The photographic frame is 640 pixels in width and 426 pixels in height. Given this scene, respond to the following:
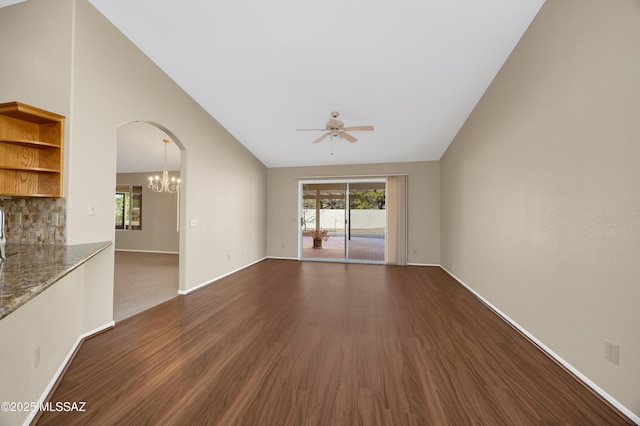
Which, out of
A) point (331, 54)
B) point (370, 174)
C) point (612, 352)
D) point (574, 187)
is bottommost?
point (612, 352)

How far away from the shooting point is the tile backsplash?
2.22m

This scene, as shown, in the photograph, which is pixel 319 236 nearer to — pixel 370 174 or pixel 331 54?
pixel 370 174

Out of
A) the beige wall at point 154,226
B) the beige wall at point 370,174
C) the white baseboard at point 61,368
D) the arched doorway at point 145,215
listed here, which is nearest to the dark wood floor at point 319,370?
the white baseboard at point 61,368

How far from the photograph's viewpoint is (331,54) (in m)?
2.90

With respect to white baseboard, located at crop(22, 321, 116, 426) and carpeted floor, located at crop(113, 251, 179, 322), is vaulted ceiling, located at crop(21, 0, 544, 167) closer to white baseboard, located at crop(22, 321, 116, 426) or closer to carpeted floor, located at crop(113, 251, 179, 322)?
carpeted floor, located at crop(113, 251, 179, 322)

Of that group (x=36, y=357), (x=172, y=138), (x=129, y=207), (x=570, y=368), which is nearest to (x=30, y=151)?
(x=172, y=138)

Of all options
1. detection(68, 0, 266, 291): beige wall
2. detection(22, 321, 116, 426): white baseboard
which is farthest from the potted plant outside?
detection(22, 321, 116, 426): white baseboard

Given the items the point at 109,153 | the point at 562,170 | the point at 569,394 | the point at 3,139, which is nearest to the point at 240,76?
the point at 109,153

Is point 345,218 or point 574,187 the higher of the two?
point 574,187

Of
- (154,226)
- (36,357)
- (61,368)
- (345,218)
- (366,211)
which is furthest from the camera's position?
(154,226)

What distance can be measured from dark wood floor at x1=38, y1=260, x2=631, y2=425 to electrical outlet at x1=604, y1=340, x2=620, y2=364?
0.30m

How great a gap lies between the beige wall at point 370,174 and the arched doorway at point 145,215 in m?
2.38

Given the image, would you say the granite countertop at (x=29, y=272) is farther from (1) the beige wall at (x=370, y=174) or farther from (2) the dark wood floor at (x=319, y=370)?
(1) the beige wall at (x=370, y=174)

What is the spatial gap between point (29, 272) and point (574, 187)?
355cm
